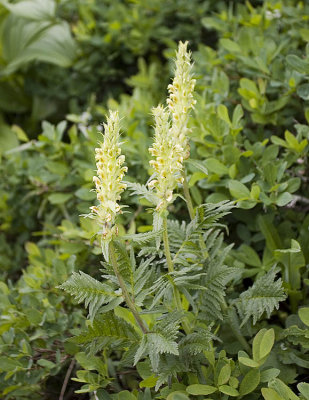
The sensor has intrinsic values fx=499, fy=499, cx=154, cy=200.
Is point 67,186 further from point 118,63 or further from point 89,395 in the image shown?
point 118,63

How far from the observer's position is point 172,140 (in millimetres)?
1213

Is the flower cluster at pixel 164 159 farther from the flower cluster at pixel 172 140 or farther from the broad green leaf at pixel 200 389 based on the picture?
the broad green leaf at pixel 200 389

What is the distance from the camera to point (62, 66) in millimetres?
3375

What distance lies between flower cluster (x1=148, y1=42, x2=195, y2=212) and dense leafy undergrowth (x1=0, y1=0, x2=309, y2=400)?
7cm

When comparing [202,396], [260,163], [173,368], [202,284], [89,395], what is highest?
[260,163]

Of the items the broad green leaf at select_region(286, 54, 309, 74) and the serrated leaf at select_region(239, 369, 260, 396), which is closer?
the serrated leaf at select_region(239, 369, 260, 396)

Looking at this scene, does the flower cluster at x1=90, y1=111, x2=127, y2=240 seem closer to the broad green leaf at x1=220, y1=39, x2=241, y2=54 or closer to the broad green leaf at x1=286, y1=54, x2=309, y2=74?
the broad green leaf at x1=286, y1=54, x2=309, y2=74

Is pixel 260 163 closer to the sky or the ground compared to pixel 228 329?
closer to the sky

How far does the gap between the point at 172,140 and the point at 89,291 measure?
16.5 inches

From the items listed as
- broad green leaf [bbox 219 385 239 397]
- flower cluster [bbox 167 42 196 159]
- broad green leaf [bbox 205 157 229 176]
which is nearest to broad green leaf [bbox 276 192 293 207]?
broad green leaf [bbox 205 157 229 176]

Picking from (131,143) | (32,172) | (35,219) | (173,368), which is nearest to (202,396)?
(173,368)

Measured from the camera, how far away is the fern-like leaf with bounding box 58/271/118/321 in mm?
1186

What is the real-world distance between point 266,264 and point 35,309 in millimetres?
811

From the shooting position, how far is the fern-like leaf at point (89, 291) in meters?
1.19
